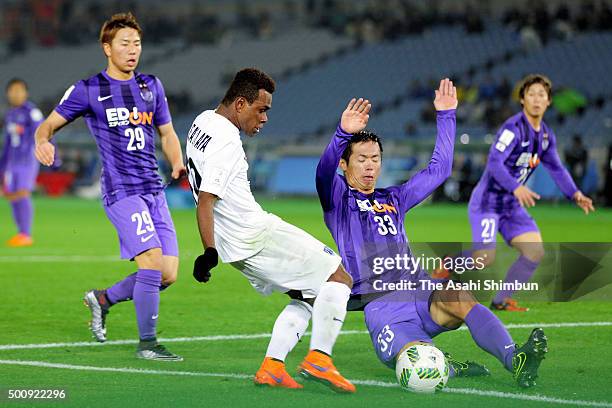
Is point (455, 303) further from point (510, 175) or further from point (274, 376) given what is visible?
point (510, 175)

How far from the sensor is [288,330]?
6.54 m

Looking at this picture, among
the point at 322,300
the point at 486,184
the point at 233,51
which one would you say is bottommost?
the point at 322,300

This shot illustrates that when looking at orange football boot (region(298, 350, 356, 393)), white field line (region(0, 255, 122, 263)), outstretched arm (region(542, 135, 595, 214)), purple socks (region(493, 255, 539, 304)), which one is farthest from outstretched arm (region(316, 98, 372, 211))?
white field line (region(0, 255, 122, 263))

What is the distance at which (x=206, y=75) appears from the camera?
4556 cm

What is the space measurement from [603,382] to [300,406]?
2002mm

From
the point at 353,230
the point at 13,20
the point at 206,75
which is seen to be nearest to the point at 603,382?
the point at 353,230

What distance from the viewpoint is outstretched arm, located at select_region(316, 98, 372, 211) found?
660cm

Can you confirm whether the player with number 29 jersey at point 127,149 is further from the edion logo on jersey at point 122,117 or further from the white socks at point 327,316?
the white socks at point 327,316

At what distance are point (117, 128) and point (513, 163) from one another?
175 inches

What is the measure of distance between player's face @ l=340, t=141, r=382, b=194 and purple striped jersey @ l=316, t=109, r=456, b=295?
0.09 metres

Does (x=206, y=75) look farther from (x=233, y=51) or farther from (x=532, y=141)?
(x=532, y=141)

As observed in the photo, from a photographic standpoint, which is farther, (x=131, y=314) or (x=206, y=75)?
(x=206, y=75)

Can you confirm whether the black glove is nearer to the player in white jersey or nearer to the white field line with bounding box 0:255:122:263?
the player in white jersey

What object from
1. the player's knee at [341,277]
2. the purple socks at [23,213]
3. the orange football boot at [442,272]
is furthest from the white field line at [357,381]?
the purple socks at [23,213]
